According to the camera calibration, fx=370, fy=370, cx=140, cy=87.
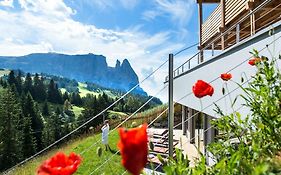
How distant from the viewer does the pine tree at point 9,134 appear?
33719 mm

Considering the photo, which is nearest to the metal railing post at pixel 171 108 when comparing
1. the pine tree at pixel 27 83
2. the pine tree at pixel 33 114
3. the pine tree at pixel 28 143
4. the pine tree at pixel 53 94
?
the pine tree at pixel 28 143

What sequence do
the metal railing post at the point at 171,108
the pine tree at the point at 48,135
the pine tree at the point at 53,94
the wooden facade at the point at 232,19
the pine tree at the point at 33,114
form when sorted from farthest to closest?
the pine tree at the point at 53,94
the pine tree at the point at 33,114
the pine tree at the point at 48,135
the wooden facade at the point at 232,19
the metal railing post at the point at 171,108

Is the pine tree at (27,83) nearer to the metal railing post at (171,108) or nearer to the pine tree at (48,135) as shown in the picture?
the pine tree at (48,135)

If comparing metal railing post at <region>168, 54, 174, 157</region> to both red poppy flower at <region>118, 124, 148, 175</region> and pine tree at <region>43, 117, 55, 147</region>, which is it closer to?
red poppy flower at <region>118, 124, 148, 175</region>

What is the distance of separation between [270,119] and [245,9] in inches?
197

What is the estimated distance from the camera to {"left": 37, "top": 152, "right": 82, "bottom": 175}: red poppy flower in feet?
2.38

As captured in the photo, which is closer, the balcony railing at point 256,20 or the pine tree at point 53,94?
the balcony railing at point 256,20

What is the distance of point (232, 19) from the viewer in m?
6.91

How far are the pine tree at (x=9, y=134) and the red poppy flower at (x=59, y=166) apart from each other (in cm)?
3480

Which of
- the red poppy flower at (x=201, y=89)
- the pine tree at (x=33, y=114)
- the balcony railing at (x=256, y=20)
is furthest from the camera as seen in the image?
the pine tree at (x=33, y=114)

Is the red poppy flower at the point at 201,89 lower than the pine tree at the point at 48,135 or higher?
higher

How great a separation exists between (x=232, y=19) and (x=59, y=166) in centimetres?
659

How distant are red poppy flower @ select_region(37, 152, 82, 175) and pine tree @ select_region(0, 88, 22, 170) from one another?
34799 millimetres

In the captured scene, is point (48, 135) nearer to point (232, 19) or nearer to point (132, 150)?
point (232, 19)
